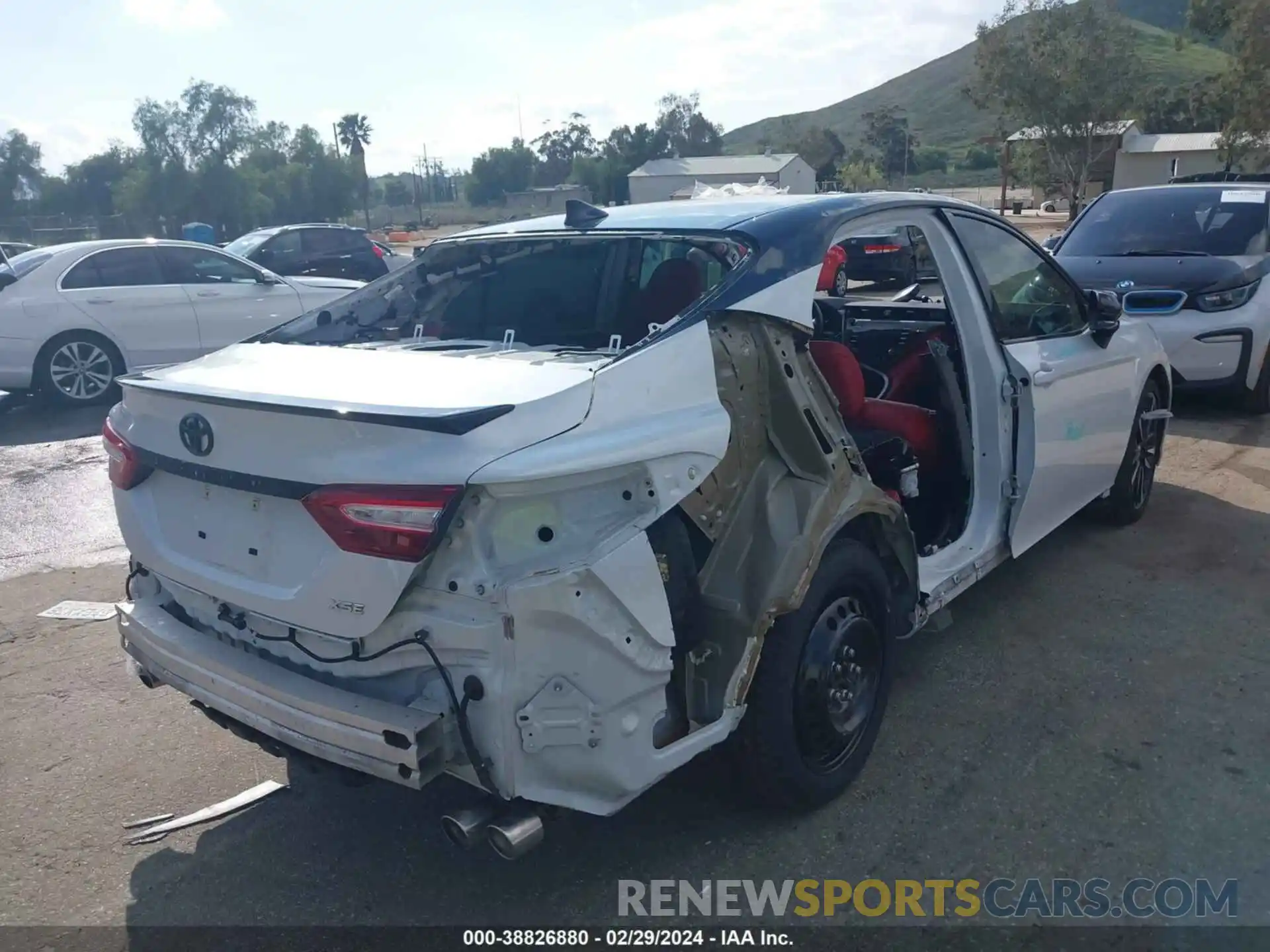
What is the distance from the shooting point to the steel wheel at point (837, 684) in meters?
2.97

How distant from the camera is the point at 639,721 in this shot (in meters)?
2.44

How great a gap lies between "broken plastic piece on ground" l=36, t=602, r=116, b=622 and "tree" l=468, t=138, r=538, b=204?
7217 cm

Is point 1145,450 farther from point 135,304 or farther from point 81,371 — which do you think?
point 81,371

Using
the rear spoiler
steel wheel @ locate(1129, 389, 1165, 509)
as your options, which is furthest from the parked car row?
the rear spoiler

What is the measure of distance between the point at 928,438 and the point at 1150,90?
34065 mm

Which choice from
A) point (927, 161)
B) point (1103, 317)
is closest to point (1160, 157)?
point (927, 161)

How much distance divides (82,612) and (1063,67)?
3214cm

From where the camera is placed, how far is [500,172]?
77.6m

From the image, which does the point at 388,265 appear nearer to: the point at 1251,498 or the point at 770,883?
the point at 1251,498

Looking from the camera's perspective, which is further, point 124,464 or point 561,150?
point 561,150

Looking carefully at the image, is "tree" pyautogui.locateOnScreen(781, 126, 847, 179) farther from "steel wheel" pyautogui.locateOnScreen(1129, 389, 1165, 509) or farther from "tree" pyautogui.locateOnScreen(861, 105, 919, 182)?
"steel wheel" pyautogui.locateOnScreen(1129, 389, 1165, 509)

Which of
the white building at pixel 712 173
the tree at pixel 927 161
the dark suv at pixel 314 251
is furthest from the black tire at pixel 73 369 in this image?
the tree at pixel 927 161

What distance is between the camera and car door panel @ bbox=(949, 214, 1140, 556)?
4164 mm

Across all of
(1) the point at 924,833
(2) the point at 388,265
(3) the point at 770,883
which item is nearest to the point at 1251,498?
(1) the point at 924,833
